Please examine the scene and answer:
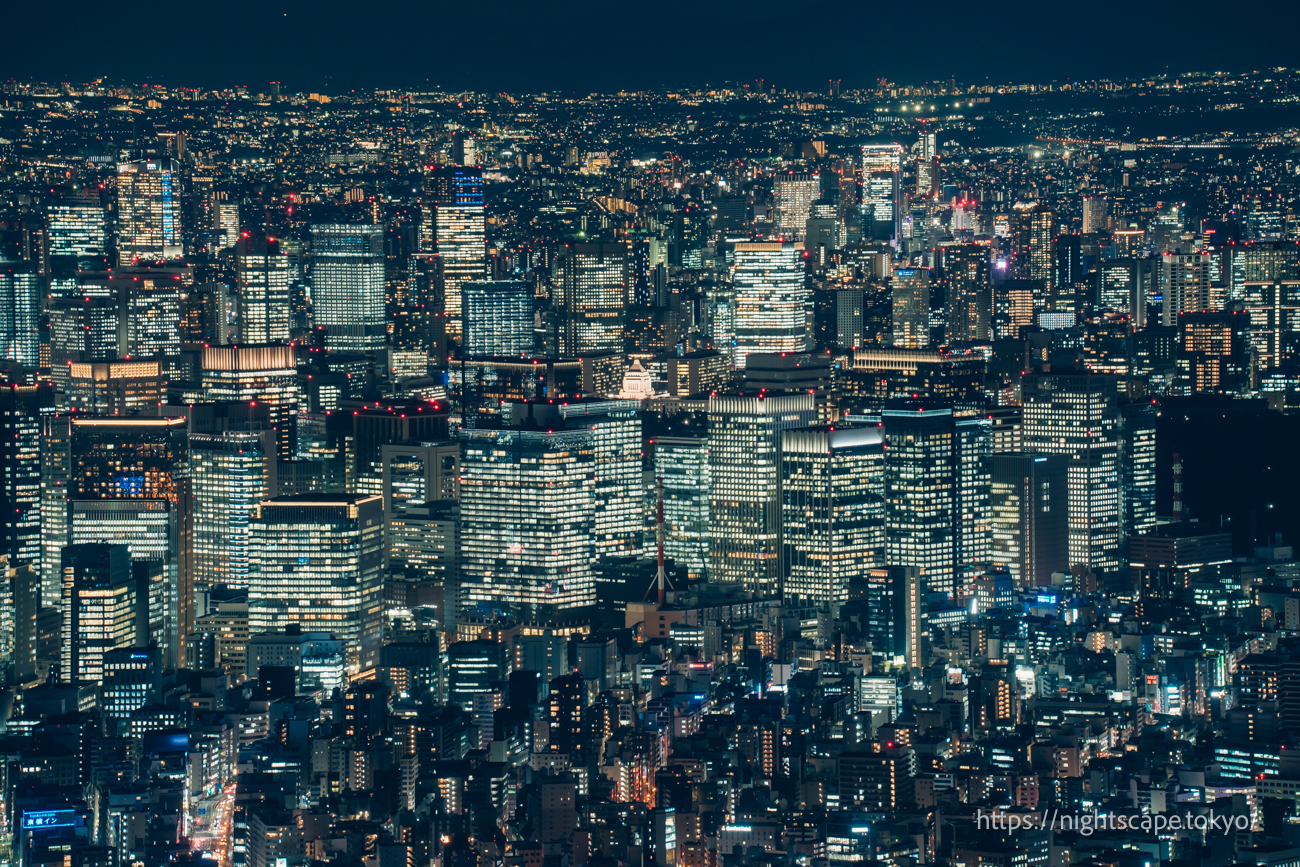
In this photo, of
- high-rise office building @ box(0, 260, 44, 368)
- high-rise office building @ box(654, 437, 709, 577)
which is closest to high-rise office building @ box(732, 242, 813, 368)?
high-rise office building @ box(654, 437, 709, 577)

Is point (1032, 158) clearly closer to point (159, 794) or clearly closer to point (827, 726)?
point (827, 726)

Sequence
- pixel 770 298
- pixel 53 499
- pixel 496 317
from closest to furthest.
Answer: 1. pixel 53 499
2. pixel 770 298
3. pixel 496 317

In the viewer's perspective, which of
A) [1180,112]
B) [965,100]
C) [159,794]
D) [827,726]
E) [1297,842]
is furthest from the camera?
[965,100]

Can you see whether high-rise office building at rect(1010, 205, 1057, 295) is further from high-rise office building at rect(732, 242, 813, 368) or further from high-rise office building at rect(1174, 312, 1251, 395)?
high-rise office building at rect(1174, 312, 1251, 395)

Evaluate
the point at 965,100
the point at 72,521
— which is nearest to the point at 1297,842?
the point at 72,521

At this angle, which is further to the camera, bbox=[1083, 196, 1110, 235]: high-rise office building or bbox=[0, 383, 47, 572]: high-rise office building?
bbox=[1083, 196, 1110, 235]: high-rise office building

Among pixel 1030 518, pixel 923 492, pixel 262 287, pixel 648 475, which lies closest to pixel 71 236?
pixel 262 287

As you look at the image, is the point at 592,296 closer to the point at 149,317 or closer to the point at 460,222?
the point at 460,222
